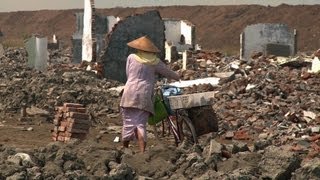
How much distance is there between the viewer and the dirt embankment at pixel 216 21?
62281 mm

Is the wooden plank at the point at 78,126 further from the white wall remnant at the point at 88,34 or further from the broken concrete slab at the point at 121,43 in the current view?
the white wall remnant at the point at 88,34

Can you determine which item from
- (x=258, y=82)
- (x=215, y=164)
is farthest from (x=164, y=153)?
(x=258, y=82)

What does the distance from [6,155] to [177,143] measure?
8.99 feet

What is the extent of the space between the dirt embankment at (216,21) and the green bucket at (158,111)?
Result: 45.4 m

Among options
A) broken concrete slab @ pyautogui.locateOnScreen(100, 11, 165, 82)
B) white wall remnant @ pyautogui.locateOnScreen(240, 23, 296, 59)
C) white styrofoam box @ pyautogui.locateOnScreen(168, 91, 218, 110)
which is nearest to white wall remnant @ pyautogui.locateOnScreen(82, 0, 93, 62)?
broken concrete slab @ pyautogui.locateOnScreen(100, 11, 165, 82)

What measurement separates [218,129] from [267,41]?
1493cm

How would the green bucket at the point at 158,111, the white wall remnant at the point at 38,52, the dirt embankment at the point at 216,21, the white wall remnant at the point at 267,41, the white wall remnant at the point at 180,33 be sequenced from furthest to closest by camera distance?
the dirt embankment at the point at 216,21, the white wall remnant at the point at 180,33, the white wall remnant at the point at 267,41, the white wall remnant at the point at 38,52, the green bucket at the point at 158,111

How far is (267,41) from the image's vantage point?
25328 millimetres

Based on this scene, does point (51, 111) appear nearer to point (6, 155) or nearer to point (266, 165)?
point (6, 155)

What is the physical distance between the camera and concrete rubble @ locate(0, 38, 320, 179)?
6.62 meters

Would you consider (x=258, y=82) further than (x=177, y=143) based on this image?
Yes

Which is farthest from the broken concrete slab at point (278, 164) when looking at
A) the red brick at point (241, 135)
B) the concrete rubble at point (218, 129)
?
the red brick at point (241, 135)

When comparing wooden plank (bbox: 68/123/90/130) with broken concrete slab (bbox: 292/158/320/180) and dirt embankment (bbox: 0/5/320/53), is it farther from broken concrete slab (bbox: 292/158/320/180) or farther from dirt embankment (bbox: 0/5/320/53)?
dirt embankment (bbox: 0/5/320/53)

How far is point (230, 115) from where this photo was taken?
1374cm
